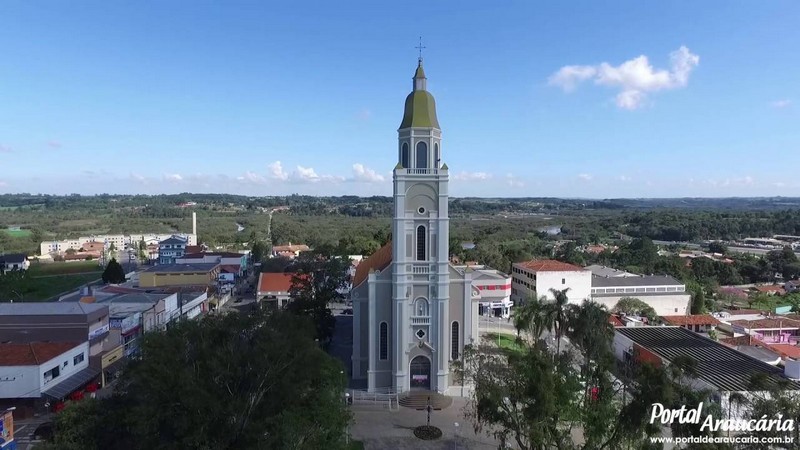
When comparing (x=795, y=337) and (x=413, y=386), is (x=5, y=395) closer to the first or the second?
(x=413, y=386)

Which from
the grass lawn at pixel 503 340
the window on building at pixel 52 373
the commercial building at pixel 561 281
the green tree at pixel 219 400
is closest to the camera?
the green tree at pixel 219 400

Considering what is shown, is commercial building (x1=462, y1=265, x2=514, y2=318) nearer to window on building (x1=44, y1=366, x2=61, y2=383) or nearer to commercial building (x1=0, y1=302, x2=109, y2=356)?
commercial building (x1=0, y1=302, x2=109, y2=356)

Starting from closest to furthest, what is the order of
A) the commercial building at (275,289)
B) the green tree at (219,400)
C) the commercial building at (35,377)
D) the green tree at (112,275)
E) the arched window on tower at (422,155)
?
the green tree at (219,400) < the commercial building at (35,377) < the arched window on tower at (422,155) < the commercial building at (275,289) < the green tree at (112,275)

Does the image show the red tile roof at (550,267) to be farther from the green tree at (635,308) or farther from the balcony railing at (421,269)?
the balcony railing at (421,269)

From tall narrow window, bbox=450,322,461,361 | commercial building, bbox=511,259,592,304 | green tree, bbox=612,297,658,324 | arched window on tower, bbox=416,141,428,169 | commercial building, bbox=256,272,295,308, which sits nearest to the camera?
arched window on tower, bbox=416,141,428,169

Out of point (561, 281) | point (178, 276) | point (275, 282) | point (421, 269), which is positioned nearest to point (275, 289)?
point (275, 282)

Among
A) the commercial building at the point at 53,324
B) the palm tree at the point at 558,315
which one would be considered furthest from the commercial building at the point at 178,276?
the palm tree at the point at 558,315

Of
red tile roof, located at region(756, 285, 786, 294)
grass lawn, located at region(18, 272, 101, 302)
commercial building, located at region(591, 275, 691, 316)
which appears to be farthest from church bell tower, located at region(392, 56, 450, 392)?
red tile roof, located at region(756, 285, 786, 294)
